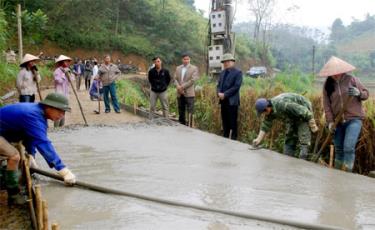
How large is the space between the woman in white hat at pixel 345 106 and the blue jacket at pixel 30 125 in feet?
10.9

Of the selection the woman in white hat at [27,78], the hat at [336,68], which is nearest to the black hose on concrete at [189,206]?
the hat at [336,68]

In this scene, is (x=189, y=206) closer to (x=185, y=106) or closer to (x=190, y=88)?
(x=190, y=88)

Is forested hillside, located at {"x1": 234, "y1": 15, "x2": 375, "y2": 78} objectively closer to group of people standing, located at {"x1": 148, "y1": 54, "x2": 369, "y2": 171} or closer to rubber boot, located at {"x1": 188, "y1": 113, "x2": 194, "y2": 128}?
rubber boot, located at {"x1": 188, "y1": 113, "x2": 194, "y2": 128}

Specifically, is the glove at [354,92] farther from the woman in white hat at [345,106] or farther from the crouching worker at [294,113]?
the crouching worker at [294,113]

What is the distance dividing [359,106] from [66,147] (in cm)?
412

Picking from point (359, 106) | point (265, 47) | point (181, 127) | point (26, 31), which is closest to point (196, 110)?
point (181, 127)

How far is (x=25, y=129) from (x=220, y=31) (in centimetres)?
777

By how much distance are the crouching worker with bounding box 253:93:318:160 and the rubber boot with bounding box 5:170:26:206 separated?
3.19 meters

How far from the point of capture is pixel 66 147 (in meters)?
6.70

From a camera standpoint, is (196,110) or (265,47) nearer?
(196,110)

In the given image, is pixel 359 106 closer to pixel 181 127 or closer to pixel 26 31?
pixel 181 127

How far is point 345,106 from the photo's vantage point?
5.38 meters

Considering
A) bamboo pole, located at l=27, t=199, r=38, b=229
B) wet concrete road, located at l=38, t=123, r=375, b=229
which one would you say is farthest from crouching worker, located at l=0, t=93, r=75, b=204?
bamboo pole, located at l=27, t=199, r=38, b=229

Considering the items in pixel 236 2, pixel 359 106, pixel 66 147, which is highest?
pixel 236 2
